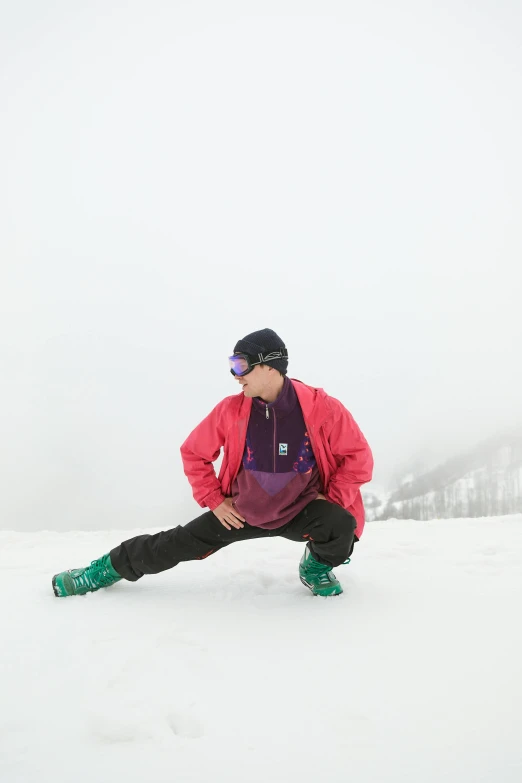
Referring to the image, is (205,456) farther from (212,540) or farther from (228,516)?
(212,540)

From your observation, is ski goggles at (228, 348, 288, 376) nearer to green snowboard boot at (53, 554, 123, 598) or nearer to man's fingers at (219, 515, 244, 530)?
man's fingers at (219, 515, 244, 530)

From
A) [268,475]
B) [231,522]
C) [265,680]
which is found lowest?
[265,680]

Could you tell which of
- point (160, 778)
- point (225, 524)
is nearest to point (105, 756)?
point (160, 778)

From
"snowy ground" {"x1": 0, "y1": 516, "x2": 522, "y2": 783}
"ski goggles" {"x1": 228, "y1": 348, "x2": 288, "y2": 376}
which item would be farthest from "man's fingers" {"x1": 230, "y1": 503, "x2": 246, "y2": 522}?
"ski goggles" {"x1": 228, "y1": 348, "x2": 288, "y2": 376}

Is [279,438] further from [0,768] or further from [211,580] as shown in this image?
[0,768]

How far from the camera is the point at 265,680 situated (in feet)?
6.88

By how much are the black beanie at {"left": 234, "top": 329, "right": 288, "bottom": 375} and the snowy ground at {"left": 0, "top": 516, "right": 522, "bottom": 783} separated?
1408mm

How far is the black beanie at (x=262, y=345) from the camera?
117 inches

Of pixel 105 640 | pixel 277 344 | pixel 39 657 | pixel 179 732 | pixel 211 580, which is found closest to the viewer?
pixel 179 732

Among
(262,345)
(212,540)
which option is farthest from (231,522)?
(262,345)

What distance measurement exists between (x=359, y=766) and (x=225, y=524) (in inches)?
64.6

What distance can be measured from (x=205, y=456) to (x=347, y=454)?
0.85 meters

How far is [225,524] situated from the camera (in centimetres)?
309

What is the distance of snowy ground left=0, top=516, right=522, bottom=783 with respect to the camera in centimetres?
159
